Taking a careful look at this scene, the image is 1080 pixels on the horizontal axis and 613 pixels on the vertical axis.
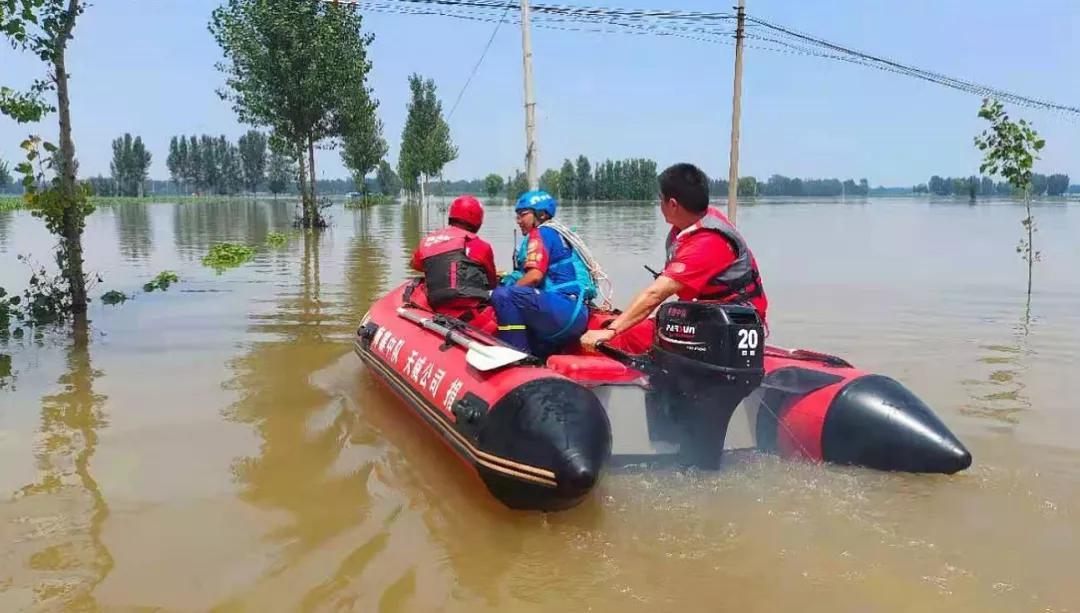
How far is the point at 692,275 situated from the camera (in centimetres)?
421

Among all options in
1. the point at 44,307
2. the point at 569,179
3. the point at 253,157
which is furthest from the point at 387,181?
the point at 44,307

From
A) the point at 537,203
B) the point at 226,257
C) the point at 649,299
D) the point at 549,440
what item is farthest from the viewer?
the point at 226,257

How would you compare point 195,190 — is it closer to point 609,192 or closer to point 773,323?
point 609,192

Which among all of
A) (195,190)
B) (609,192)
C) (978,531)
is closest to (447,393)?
(978,531)

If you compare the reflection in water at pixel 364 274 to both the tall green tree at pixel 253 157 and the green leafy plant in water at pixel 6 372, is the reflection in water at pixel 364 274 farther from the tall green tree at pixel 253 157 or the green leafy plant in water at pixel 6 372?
the tall green tree at pixel 253 157

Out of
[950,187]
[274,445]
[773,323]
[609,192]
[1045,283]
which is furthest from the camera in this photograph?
[950,187]

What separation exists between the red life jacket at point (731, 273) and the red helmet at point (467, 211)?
7.42ft

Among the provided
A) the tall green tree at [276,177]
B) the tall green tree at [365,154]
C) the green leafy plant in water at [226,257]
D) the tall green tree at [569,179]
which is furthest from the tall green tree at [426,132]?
the tall green tree at [276,177]

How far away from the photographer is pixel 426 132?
4653cm

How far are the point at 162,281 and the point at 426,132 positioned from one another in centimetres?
3566

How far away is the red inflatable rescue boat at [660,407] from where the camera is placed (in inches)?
149

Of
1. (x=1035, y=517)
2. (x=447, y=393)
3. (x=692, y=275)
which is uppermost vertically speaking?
(x=692, y=275)

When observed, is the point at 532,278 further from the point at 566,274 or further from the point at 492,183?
the point at 492,183

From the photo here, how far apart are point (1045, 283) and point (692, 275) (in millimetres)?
13157
